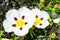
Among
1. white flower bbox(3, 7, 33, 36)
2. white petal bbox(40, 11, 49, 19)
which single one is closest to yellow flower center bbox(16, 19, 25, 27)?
white flower bbox(3, 7, 33, 36)

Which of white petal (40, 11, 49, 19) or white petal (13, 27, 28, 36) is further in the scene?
white petal (40, 11, 49, 19)

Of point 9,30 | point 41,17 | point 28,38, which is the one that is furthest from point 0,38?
point 41,17

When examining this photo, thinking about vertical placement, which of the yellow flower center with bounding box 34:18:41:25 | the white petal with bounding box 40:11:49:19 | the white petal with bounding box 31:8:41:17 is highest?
the white petal with bounding box 31:8:41:17

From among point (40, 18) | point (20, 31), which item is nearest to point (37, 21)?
point (40, 18)

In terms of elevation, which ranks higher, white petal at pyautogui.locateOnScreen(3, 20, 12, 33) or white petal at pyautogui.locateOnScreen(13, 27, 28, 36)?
white petal at pyautogui.locateOnScreen(3, 20, 12, 33)

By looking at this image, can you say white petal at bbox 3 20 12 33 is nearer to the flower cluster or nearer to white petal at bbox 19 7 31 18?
the flower cluster

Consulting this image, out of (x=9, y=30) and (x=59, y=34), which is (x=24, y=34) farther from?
(x=59, y=34)

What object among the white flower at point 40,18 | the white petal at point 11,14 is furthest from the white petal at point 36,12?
the white petal at point 11,14
